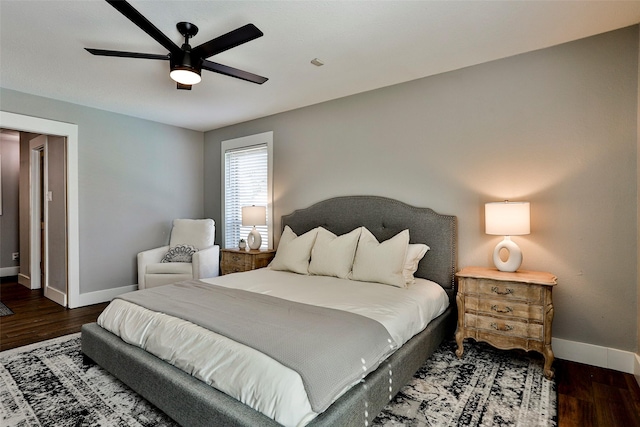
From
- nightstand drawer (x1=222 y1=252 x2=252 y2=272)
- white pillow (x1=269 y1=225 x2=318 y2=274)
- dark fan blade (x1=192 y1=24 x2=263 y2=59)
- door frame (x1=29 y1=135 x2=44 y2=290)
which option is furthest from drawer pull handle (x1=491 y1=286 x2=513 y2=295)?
door frame (x1=29 y1=135 x2=44 y2=290)

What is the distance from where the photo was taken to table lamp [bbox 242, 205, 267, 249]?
434 centimetres

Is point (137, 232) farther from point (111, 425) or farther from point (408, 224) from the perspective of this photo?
point (408, 224)

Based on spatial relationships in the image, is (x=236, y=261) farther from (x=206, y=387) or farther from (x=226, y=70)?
(x=206, y=387)

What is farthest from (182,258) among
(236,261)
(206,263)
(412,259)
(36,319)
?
(412,259)

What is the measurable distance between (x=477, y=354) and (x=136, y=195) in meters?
4.65

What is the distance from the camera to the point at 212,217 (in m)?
5.44

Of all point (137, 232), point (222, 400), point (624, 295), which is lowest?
point (222, 400)

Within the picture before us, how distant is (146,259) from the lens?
4363 mm

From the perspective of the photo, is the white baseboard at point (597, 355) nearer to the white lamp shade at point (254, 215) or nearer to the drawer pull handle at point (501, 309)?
the drawer pull handle at point (501, 309)

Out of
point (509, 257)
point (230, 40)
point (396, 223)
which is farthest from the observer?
point (396, 223)

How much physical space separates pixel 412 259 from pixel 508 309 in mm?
838

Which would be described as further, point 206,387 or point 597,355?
point 597,355

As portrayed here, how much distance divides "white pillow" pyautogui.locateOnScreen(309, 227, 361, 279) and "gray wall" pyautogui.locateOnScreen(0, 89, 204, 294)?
2.92m

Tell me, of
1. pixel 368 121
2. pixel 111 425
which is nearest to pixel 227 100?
pixel 368 121
